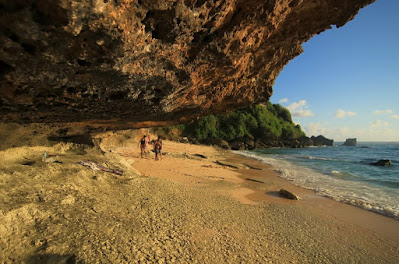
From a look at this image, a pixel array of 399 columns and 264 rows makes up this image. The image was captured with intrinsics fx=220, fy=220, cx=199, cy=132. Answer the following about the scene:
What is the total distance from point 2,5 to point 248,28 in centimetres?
379

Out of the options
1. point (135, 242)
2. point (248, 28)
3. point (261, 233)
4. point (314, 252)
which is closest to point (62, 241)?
point (135, 242)

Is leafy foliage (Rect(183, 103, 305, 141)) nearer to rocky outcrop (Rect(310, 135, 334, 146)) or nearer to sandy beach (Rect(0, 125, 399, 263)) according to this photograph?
rocky outcrop (Rect(310, 135, 334, 146))

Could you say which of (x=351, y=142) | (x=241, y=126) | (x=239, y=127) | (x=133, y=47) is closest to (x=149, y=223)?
(x=133, y=47)

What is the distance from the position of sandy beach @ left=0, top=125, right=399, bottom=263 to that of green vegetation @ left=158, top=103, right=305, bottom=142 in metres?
37.5

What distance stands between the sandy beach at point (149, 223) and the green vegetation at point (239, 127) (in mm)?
37549

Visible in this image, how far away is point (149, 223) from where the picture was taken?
4.30m

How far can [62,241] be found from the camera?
127 inches

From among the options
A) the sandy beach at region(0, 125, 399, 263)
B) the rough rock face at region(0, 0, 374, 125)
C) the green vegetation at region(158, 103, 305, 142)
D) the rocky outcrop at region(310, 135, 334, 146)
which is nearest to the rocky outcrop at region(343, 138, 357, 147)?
the rocky outcrop at region(310, 135, 334, 146)

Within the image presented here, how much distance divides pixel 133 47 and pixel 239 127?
5328cm

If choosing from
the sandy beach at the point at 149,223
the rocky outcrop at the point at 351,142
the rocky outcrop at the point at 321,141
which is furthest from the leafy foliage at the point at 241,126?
the rocky outcrop at the point at 351,142

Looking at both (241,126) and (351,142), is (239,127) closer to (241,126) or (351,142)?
(241,126)

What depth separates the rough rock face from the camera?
2.38 metres

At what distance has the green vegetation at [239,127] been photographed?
50656 mm

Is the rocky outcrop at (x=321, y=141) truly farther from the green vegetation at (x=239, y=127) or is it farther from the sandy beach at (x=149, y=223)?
the sandy beach at (x=149, y=223)
